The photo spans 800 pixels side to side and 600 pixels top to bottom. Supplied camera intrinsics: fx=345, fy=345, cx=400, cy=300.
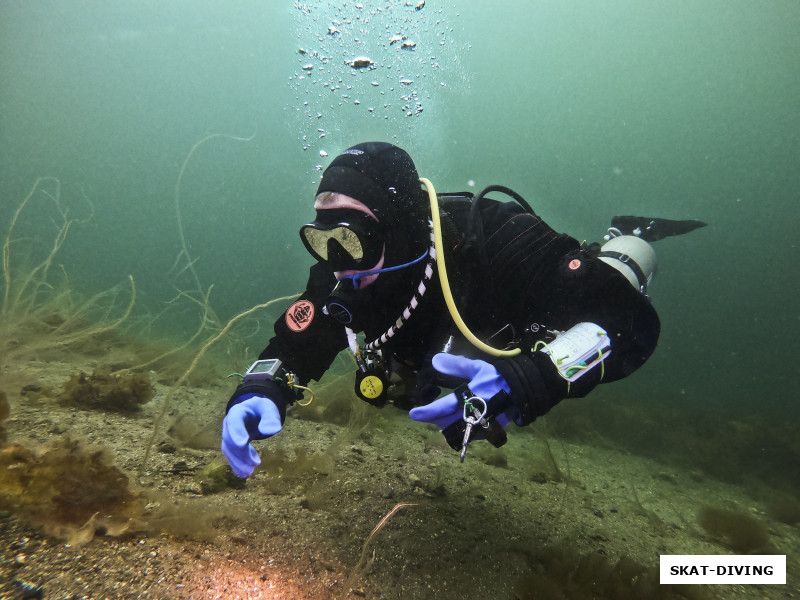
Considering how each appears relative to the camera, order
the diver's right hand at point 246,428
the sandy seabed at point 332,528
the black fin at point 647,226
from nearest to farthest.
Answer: the sandy seabed at point 332,528 → the diver's right hand at point 246,428 → the black fin at point 647,226

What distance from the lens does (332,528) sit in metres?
2.33

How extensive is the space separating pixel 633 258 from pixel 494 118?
8719 cm

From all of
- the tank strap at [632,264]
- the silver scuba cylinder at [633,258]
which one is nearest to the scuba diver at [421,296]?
the silver scuba cylinder at [633,258]

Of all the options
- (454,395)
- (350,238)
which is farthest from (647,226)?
(454,395)

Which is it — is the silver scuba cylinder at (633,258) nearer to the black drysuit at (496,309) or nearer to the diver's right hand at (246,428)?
the black drysuit at (496,309)

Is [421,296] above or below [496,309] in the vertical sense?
above

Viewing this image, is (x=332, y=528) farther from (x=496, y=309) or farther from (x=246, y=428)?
(x=496, y=309)

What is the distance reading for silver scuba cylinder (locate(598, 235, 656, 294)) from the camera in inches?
125

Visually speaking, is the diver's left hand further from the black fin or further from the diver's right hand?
the black fin

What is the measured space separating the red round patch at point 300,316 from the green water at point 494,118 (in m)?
11.9

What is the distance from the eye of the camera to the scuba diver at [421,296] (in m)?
2.03

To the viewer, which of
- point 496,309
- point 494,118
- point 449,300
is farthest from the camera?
point 494,118

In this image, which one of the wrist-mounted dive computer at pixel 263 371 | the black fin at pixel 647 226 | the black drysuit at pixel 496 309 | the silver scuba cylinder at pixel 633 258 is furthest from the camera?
the black fin at pixel 647 226

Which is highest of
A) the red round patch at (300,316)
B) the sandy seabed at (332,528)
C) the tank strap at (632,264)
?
the tank strap at (632,264)
